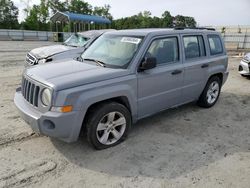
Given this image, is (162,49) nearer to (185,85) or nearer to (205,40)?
(185,85)

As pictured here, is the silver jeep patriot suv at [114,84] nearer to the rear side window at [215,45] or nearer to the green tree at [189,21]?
the rear side window at [215,45]

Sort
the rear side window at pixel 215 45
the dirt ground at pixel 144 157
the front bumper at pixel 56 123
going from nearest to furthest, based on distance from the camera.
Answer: the dirt ground at pixel 144 157 < the front bumper at pixel 56 123 < the rear side window at pixel 215 45

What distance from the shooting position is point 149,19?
6975 centimetres

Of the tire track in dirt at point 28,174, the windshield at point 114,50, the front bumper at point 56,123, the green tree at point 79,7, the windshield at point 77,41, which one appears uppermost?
the green tree at point 79,7

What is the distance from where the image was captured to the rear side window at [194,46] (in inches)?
187

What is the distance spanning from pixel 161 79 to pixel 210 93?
207 centimetres

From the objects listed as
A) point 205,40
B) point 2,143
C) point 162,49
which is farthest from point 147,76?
point 2,143

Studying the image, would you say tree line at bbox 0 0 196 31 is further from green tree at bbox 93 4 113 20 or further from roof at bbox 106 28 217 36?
roof at bbox 106 28 217 36

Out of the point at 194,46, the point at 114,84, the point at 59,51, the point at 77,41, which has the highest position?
the point at 77,41

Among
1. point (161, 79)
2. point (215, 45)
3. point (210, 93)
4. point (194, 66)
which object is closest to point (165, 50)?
point (161, 79)

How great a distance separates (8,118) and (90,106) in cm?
224

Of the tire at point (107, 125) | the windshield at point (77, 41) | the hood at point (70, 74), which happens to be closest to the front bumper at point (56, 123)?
the tire at point (107, 125)

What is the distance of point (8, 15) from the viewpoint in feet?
201

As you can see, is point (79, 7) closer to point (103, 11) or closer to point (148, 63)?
point (103, 11)
